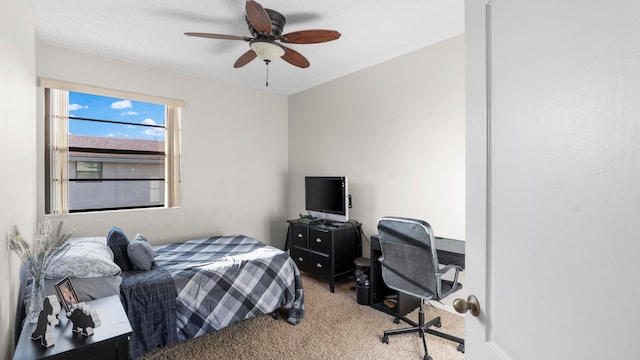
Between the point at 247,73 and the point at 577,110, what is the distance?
378 cm

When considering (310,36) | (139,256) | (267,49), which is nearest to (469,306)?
(310,36)

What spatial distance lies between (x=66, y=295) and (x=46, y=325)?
23 cm

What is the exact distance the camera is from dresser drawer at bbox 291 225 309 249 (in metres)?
3.76

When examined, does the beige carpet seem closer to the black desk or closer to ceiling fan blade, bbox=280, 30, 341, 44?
the black desk

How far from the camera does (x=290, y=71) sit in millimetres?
3762

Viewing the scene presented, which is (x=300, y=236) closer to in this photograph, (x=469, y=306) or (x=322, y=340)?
(x=322, y=340)

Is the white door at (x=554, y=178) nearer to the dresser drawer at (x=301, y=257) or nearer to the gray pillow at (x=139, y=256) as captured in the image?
the gray pillow at (x=139, y=256)

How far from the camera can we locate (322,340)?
2.44 metres

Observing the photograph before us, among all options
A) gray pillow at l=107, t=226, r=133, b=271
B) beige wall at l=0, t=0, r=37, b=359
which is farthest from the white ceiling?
gray pillow at l=107, t=226, r=133, b=271

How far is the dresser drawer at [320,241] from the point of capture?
345 cm

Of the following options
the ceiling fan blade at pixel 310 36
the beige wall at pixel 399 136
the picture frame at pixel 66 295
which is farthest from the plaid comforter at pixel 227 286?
the ceiling fan blade at pixel 310 36

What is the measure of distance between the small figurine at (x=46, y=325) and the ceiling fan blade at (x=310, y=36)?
2155mm

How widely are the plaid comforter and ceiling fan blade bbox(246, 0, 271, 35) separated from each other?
1.85m

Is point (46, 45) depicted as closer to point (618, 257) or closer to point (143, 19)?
point (143, 19)
